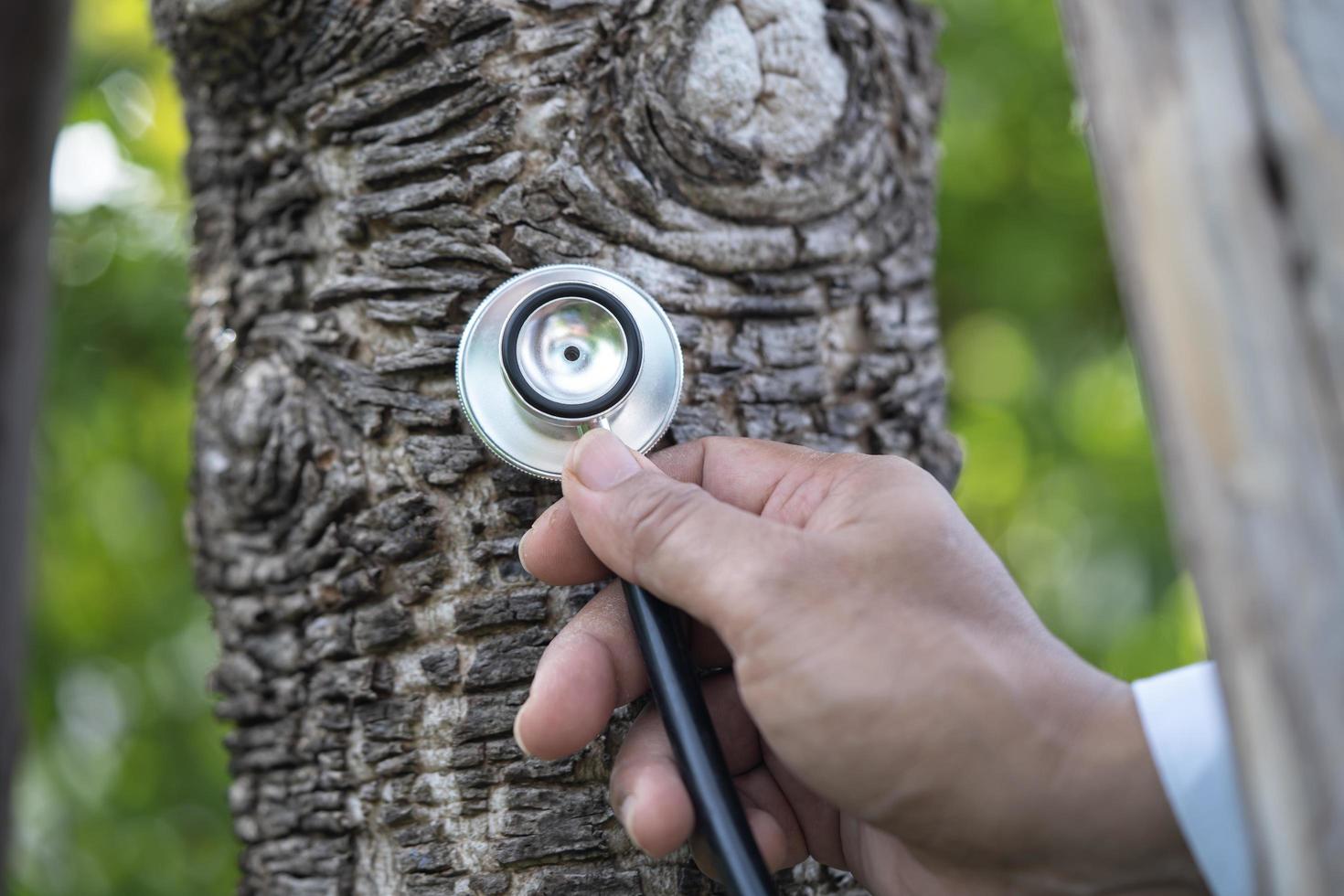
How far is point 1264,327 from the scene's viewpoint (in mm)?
685

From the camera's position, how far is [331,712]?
1176 millimetres

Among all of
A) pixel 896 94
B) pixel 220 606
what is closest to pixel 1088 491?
pixel 896 94

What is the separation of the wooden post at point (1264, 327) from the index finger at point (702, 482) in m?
0.40

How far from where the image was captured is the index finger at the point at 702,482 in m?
1.04

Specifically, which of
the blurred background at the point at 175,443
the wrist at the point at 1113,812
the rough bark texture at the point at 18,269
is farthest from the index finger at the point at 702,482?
the blurred background at the point at 175,443

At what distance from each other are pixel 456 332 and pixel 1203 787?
0.78 meters

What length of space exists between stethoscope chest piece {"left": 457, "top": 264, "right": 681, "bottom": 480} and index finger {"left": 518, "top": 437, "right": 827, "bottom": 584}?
Result: 0.04 meters

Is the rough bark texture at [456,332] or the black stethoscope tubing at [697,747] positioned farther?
the rough bark texture at [456,332]

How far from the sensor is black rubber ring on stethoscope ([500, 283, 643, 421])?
105 cm

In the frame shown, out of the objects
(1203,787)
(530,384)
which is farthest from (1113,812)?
(530,384)

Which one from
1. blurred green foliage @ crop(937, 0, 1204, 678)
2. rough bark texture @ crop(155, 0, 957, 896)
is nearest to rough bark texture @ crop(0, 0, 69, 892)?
rough bark texture @ crop(155, 0, 957, 896)

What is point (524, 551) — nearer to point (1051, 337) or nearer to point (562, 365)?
point (562, 365)

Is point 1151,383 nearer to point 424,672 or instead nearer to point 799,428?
point 799,428

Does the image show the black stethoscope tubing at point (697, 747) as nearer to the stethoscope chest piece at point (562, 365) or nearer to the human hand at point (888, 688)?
the human hand at point (888, 688)
